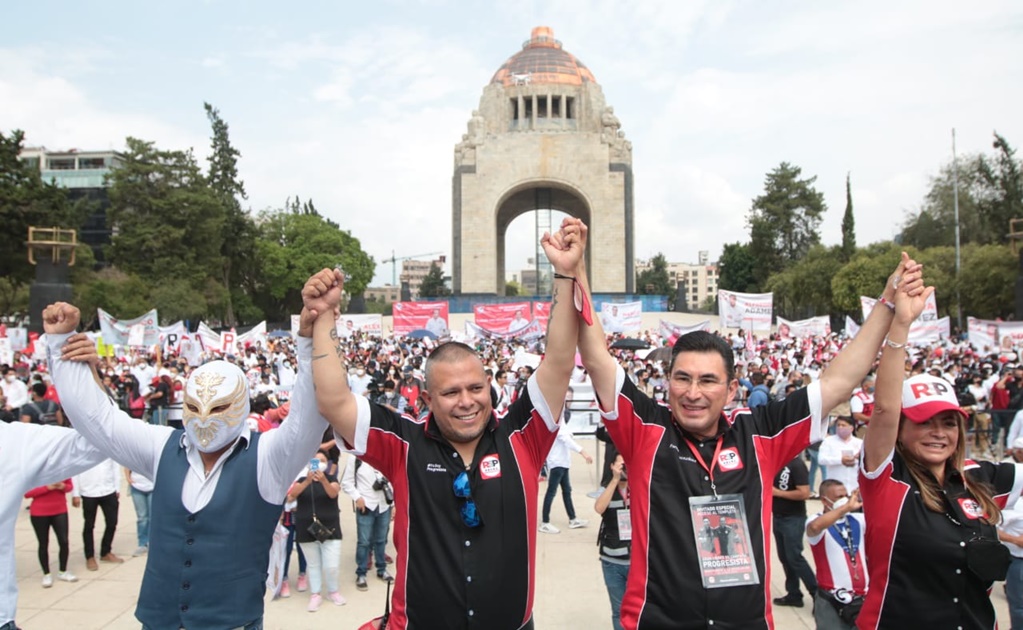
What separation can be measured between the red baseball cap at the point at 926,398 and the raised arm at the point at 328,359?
2.17m

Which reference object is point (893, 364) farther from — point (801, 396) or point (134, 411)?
point (134, 411)

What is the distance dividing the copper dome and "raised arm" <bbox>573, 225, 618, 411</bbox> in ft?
155

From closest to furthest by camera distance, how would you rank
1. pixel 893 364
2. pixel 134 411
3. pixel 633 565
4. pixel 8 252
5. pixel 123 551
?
pixel 633 565
pixel 893 364
pixel 123 551
pixel 134 411
pixel 8 252

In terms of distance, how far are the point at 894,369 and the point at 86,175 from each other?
316ft

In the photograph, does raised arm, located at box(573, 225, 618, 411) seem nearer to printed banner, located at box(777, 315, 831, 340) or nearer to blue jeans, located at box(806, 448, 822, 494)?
blue jeans, located at box(806, 448, 822, 494)

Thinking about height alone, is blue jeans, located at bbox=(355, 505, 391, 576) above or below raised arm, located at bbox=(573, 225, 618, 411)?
below

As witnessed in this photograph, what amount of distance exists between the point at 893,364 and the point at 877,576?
84 centimetres

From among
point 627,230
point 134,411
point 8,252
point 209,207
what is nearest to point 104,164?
point 209,207

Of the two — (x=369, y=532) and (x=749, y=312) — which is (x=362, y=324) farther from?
(x=369, y=532)

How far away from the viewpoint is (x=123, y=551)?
7.68 m

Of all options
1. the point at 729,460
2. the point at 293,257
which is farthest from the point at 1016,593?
the point at 293,257

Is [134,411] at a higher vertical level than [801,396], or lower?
lower

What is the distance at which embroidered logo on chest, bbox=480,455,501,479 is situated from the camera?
2.70 metres

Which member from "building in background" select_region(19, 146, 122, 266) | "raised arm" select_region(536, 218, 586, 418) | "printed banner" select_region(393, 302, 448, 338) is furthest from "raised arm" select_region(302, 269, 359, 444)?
"building in background" select_region(19, 146, 122, 266)
